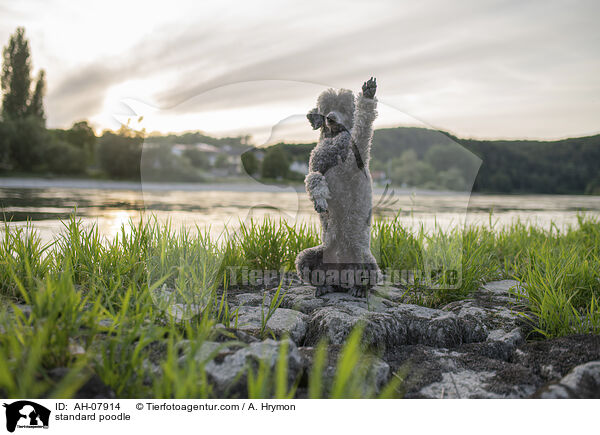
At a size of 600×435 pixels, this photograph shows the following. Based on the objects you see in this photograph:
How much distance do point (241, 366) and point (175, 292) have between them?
101cm

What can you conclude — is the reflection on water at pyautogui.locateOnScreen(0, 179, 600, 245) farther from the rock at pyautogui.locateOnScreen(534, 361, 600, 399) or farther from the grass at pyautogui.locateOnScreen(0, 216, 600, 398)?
the rock at pyautogui.locateOnScreen(534, 361, 600, 399)

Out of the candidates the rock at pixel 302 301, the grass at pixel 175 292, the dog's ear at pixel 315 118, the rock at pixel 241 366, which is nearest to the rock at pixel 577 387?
the grass at pixel 175 292

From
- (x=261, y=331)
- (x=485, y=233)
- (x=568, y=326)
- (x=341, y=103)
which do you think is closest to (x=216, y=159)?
A: (x=341, y=103)

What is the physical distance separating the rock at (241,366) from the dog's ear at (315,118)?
167cm

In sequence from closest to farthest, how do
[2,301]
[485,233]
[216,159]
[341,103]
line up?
[2,301] < [341,103] < [216,159] < [485,233]

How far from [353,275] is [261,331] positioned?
39.2 inches

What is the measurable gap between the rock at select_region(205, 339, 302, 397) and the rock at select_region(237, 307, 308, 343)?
582 millimetres

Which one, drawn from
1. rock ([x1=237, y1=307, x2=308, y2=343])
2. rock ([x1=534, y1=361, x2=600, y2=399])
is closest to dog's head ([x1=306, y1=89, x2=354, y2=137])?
rock ([x1=237, y1=307, x2=308, y2=343])

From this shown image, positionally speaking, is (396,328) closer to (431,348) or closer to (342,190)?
(431,348)

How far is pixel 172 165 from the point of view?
290 cm
